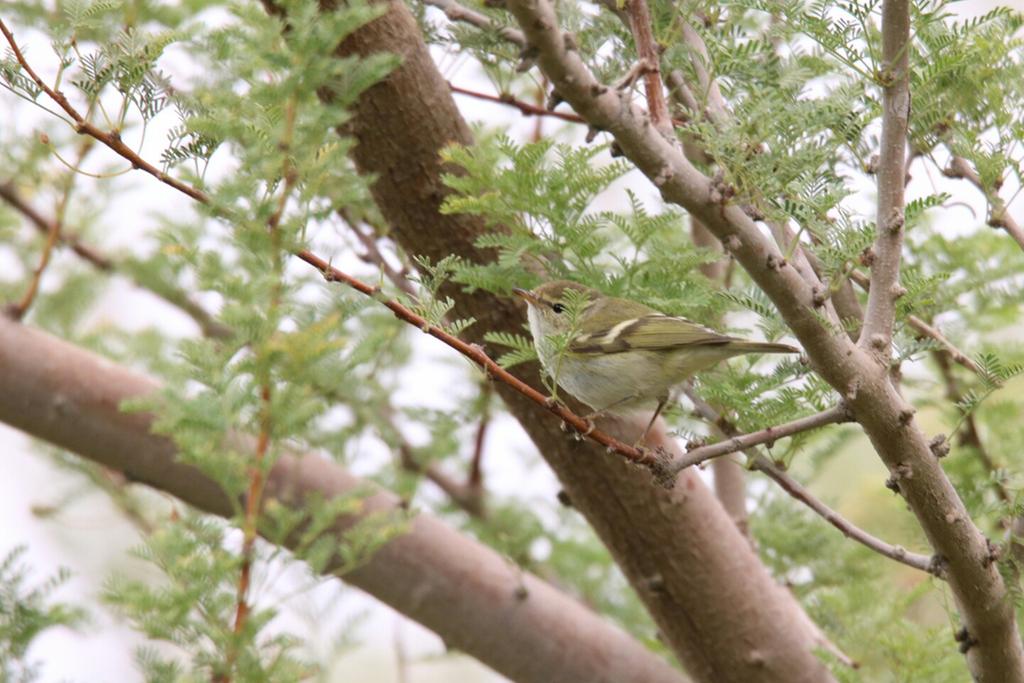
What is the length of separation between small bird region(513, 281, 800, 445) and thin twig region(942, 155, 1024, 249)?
1.86ft

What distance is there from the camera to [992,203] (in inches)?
90.7

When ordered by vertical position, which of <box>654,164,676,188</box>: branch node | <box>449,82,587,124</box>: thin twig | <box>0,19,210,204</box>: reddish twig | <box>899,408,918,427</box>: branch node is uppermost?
<box>449,82,587,124</box>: thin twig

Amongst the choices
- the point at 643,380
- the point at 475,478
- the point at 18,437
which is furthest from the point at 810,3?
the point at 18,437

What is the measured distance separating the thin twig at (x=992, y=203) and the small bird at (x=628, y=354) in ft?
1.86

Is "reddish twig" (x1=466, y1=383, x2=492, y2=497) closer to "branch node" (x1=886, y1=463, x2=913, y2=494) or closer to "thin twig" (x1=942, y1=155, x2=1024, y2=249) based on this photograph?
"thin twig" (x1=942, y1=155, x2=1024, y2=249)

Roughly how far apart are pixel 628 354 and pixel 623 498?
0.36 metres

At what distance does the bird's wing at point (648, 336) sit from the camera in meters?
2.74

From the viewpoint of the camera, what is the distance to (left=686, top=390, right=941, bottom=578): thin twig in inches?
89.0

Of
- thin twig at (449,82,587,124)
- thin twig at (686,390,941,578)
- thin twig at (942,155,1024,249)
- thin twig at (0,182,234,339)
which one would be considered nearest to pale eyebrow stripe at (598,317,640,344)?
thin twig at (686,390,941,578)

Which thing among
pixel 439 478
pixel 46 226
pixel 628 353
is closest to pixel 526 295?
pixel 628 353

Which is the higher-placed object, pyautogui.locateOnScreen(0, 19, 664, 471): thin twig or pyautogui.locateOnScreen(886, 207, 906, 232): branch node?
pyautogui.locateOnScreen(886, 207, 906, 232): branch node

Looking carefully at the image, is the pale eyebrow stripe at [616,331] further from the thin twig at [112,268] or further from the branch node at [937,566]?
the thin twig at [112,268]

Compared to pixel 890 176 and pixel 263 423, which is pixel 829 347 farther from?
pixel 263 423

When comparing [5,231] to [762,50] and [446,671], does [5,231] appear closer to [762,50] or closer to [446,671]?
[762,50]
